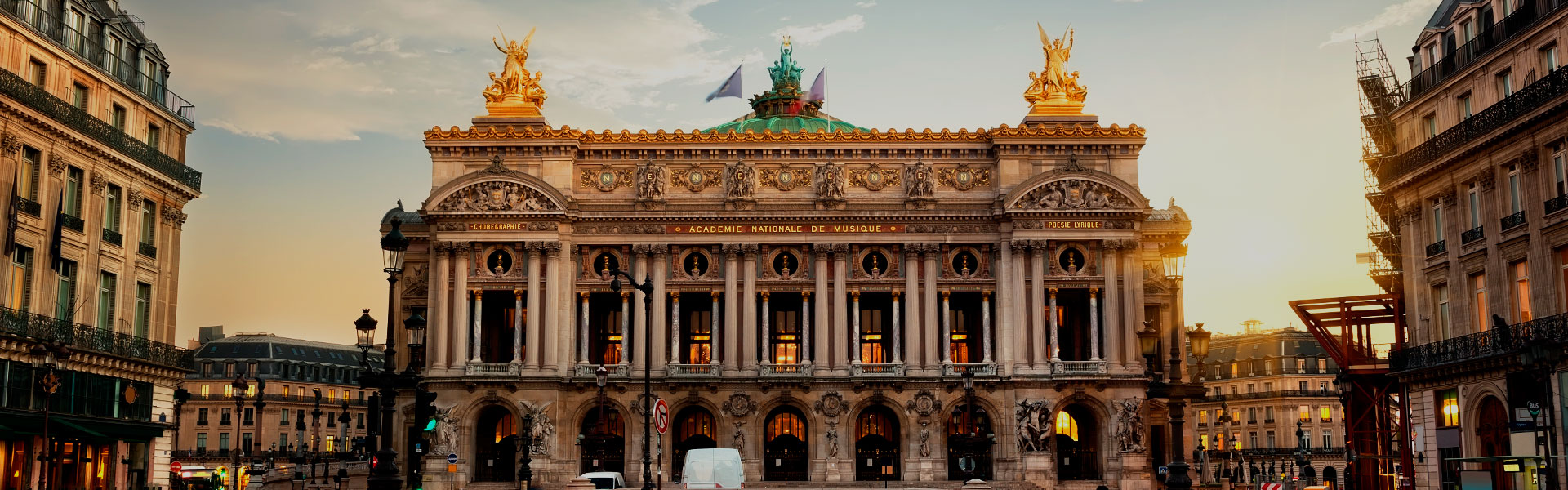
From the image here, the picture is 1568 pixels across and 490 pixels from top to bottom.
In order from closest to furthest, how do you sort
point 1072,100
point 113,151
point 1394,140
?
point 113,151
point 1394,140
point 1072,100

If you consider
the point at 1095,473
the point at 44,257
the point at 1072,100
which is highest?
the point at 1072,100

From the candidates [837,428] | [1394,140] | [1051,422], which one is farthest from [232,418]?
[1394,140]

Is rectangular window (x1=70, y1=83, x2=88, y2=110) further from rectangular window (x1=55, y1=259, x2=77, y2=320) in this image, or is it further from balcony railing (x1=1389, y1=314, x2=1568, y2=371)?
balcony railing (x1=1389, y1=314, x2=1568, y2=371)

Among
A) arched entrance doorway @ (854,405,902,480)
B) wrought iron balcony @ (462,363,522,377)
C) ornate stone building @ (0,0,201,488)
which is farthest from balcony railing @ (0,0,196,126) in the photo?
arched entrance doorway @ (854,405,902,480)

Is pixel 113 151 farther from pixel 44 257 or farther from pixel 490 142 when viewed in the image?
pixel 490 142

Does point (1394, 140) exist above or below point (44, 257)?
above

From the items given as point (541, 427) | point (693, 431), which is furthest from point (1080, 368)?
point (541, 427)

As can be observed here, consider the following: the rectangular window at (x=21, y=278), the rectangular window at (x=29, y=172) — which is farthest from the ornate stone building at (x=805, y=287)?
the rectangular window at (x=21, y=278)

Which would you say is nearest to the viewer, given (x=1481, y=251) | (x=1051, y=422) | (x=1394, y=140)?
(x=1481, y=251)

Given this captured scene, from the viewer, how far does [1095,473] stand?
69.4 m

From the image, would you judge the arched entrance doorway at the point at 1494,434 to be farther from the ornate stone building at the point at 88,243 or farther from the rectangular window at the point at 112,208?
the rectangular window at the point at 112,208

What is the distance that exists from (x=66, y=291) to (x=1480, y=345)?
44.3m

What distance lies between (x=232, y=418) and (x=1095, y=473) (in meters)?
73.2

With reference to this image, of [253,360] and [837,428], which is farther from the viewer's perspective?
[253,360]
